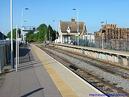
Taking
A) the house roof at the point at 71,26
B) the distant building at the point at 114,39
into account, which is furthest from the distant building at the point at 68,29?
the distant building at the point at 114,39


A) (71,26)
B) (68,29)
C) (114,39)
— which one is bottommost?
(114,39)

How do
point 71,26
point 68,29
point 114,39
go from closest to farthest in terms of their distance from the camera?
point 114,39 → point 68,29 → point 71,26

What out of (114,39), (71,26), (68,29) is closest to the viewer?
(114,39)

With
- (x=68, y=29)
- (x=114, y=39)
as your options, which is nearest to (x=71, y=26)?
(x=68, y=29)

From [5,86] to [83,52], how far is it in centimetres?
4399

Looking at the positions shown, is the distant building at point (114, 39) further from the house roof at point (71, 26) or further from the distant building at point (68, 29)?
the house roof at point (71, 26)


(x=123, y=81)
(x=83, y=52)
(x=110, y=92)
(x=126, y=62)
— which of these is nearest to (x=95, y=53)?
(x=83, y=52)

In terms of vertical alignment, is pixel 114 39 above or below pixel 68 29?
below

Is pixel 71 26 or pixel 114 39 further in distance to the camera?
pixel 71 26

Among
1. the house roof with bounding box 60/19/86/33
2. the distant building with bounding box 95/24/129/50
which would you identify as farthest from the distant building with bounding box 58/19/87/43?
the distant building with bounding box 95/24/129/50

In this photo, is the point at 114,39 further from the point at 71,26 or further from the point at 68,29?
the point at 71,26

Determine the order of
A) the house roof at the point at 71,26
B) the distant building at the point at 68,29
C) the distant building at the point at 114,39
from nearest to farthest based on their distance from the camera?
the distant building at the point at 114,39 < the distant building at the point at 68,29 < the house roof at the point at 71,26

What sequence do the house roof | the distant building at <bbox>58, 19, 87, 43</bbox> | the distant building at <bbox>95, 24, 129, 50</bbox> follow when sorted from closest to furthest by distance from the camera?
the distant building at <bbox>95, 24, 129, 50</bbox> < the distant building at <bbox>58, 19, 87, 43</bbox> < the house roof

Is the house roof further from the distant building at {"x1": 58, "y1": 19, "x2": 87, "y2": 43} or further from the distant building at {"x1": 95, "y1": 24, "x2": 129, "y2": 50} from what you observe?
the distant building at {"x1": 95, "y1": 24, "x2": 129, "y2": 50}
